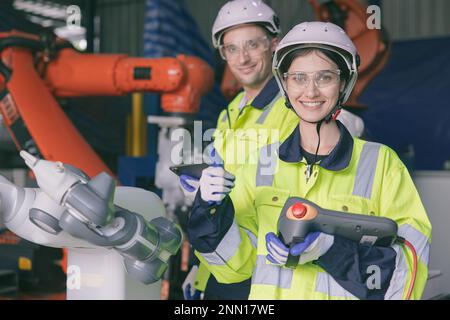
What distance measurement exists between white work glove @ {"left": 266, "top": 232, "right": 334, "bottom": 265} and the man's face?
573 mm

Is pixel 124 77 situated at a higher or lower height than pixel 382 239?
higher

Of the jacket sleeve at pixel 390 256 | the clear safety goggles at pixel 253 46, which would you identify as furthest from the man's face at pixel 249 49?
the jacket sleeve at pixel 390 256

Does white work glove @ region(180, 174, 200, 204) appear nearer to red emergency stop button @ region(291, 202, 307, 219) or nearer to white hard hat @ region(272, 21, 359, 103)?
red emergency stop button @ region(291, 202, 307, 219)

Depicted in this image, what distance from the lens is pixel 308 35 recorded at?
4.32 feet

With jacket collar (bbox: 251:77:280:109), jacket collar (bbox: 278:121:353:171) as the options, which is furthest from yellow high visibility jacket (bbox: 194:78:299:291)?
jacket collar (bbox: 278:121:353:171)

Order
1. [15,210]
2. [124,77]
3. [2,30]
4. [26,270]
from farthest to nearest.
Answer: [26,270] → [124,77] → [2,30] → [15,210]

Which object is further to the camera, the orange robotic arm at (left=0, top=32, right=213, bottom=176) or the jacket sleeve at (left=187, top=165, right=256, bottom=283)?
the orange robotic arm at (left=0, top=32, right=213, bottom=176)

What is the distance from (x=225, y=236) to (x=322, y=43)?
44 centimetres

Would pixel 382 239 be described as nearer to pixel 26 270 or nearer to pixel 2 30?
pixel 2 30

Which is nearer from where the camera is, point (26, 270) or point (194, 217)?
point (194, 217)

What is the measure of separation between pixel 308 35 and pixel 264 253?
0.46m

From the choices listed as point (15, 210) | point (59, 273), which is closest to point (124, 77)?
point (59, 273)

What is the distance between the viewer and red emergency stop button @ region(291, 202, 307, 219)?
121 centimetres

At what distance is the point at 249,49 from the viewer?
170cm
